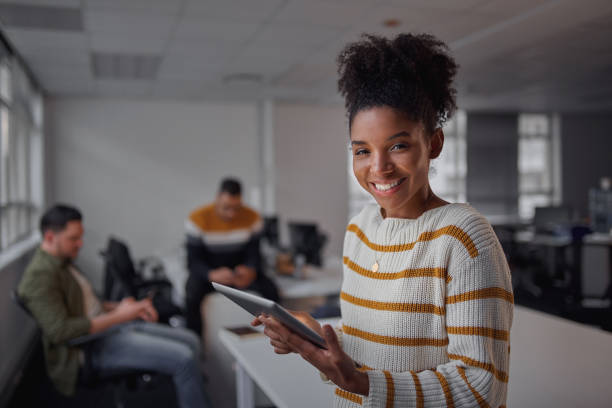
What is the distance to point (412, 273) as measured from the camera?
993 mm

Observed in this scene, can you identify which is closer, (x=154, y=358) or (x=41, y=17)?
(x=154, y=358)

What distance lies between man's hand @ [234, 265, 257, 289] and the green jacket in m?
1.23

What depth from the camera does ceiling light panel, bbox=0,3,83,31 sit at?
3393 mm

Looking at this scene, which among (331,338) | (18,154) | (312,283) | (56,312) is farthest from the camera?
(18,154)

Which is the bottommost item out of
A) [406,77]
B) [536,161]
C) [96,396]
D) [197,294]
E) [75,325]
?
[96,396]

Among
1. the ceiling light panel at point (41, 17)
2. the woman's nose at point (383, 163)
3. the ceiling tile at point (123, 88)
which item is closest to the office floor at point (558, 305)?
the woman's nose at point (383, 163)

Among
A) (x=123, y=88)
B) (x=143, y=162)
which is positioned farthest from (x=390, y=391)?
(x=143, y=162)

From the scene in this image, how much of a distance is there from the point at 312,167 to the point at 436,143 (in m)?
6.68

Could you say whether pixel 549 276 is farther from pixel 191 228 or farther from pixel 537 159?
pixel 191 228

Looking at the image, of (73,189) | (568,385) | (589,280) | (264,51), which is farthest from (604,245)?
(73,189)

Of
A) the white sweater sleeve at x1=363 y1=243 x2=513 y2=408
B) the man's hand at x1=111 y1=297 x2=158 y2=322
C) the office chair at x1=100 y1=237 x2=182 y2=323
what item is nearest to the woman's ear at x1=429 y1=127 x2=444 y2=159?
the white sweater sleeve at x1=363 y1=243 x2=513 y2=408

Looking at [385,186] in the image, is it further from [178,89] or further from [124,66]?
[178,89]

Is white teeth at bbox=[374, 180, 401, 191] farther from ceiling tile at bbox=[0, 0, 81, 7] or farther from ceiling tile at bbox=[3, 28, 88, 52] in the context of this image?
ceiling tile at bbox=[3, 28, 88, 52]

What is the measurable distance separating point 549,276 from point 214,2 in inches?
218
